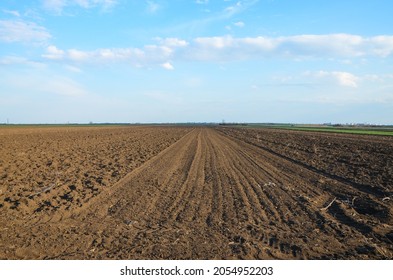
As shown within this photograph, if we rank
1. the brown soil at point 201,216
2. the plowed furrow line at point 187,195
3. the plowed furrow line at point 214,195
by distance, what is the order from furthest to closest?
the plowed furrow line at point 187,195
the plowed furrow line at point 214,195
the brown soil at point 201,216

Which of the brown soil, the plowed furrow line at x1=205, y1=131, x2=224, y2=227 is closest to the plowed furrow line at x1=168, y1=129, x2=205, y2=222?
the brown soil

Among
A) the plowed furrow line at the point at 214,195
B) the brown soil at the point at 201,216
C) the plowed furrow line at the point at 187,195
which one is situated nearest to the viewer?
the brown soil at the point at 201,216

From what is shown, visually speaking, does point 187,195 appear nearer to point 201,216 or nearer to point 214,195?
point 214,195

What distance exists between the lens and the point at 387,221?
28.2 feet

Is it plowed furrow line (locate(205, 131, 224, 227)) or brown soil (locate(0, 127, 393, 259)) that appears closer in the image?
brown soil (locate(0, 127, 393, 259))

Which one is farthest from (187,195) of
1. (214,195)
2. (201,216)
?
(201,216)

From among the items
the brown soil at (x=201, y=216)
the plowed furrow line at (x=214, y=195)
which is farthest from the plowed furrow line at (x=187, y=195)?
the plowed furrow line at (x=214, y=195)

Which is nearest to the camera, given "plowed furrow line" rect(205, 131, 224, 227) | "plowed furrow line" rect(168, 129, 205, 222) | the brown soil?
the brown soil

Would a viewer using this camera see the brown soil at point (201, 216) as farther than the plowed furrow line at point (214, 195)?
No

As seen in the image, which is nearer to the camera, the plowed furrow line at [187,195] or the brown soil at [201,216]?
the brown soil at [201,216]

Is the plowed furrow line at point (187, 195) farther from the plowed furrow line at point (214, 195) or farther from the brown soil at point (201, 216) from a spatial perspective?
the plowed furrow line at point (214, 195)

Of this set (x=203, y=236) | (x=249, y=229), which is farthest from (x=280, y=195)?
(x=203, y=236)

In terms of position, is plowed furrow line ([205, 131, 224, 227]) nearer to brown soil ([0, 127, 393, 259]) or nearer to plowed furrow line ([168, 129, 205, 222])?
brown soil ([0, 127, 393, 259])

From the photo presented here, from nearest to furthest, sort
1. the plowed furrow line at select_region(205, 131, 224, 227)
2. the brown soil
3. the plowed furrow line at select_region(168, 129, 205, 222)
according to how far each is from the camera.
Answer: the brown soil, the plowed furrow line at select_region(205, 131, 224, 227), the plowed furrow line at select_region(168, 129, 205, 222)
